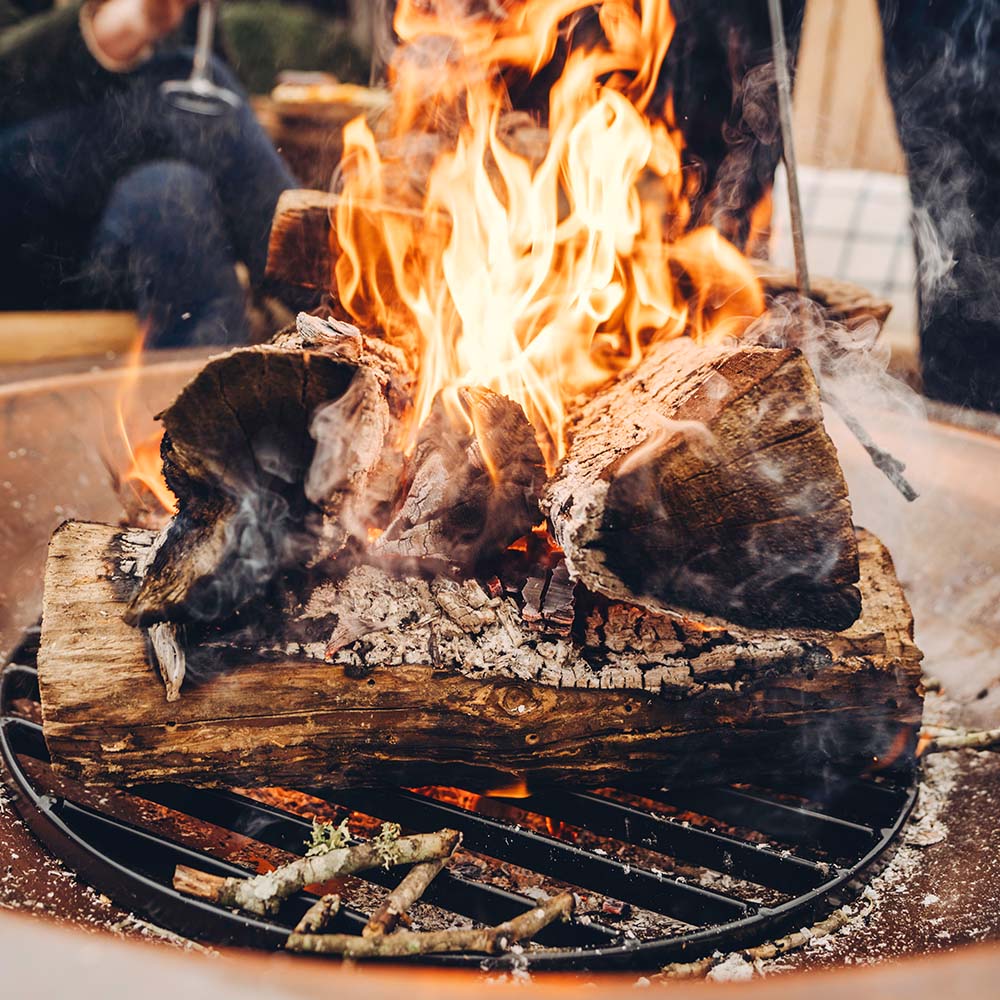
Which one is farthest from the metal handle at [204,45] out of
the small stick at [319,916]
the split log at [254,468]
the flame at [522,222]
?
the small stick at [319,916]

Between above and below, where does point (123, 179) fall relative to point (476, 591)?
above

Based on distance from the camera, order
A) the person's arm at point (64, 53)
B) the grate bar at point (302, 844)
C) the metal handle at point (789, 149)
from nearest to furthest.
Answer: the grate bar at point (302, 844) → the metal handle at point (789, 149) → the person's arm at point (64, 53)

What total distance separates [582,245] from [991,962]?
1.50m

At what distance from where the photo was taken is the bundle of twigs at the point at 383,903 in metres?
1.02

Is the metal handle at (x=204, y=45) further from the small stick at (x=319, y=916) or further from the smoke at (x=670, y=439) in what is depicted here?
the small stick at (x=319, y=916)

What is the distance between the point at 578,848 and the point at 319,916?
383 mm

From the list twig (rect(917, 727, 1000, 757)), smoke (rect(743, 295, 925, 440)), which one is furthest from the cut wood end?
smoke (rect(743, 295, 925, 440))

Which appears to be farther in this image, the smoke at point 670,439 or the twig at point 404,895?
the smoke at point 670,439

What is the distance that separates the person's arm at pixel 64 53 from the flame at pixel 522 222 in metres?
1.42

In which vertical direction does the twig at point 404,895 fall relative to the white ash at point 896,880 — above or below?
above

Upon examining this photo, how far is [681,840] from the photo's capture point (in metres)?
1.30

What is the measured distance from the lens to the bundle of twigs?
3.35 ft

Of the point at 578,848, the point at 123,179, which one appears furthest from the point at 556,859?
the point at 123,179

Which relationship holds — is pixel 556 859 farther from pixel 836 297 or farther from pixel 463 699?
pixel 836 297
